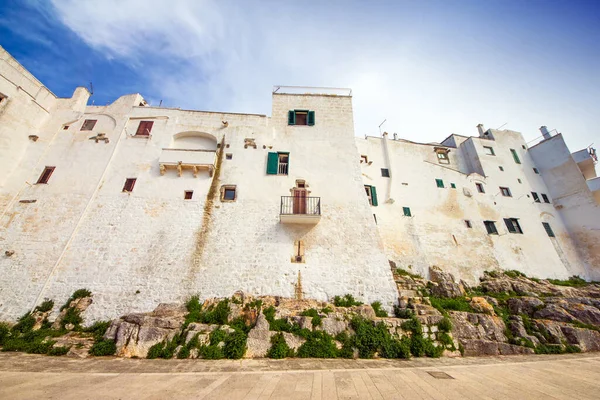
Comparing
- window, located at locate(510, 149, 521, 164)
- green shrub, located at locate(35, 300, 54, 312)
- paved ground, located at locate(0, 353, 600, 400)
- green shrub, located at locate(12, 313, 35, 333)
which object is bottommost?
paved ground, located at locate(0, 353, 600, 400)

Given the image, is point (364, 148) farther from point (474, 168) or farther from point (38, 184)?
point (38, 184)

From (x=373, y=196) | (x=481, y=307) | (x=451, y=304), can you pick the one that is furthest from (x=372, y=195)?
Result: (x=481, y=307)

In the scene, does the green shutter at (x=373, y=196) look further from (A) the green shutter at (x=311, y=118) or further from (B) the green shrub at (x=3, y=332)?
(B) the green shrub at (x=3, y=332)

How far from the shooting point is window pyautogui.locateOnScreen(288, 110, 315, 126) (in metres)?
16.6

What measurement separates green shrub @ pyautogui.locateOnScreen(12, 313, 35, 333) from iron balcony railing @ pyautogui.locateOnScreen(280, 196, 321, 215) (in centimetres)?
1240

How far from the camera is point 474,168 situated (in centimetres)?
2298

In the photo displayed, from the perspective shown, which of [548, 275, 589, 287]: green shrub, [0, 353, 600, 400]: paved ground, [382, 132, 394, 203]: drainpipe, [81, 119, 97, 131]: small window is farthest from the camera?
[382, 132, 394, 203]: drainpipe

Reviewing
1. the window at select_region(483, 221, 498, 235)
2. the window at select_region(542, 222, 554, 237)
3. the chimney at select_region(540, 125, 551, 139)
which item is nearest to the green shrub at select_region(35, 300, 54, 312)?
the window at select_region(483, 221, 498, 235)

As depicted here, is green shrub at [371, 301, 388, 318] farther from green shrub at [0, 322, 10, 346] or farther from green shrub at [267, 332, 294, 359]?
green shrub at [0, 322, 10, 346]

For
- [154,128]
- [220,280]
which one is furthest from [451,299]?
[154,128]

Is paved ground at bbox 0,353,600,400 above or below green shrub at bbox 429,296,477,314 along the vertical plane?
below

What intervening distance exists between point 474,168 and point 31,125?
3616 cm

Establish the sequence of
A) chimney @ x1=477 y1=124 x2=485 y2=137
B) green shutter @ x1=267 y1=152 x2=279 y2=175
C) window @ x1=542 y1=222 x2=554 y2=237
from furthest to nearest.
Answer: chimney @ x1=477 y1=124 x2=485 y2=137 < window @ x1=542 y1=222 x2=554 y2=237 < green shutter @ x1=267 y1=152 x2=279 y2=175

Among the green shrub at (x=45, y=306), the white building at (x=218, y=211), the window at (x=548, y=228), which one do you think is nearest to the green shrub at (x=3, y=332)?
the white building at (x=218, y=211)
